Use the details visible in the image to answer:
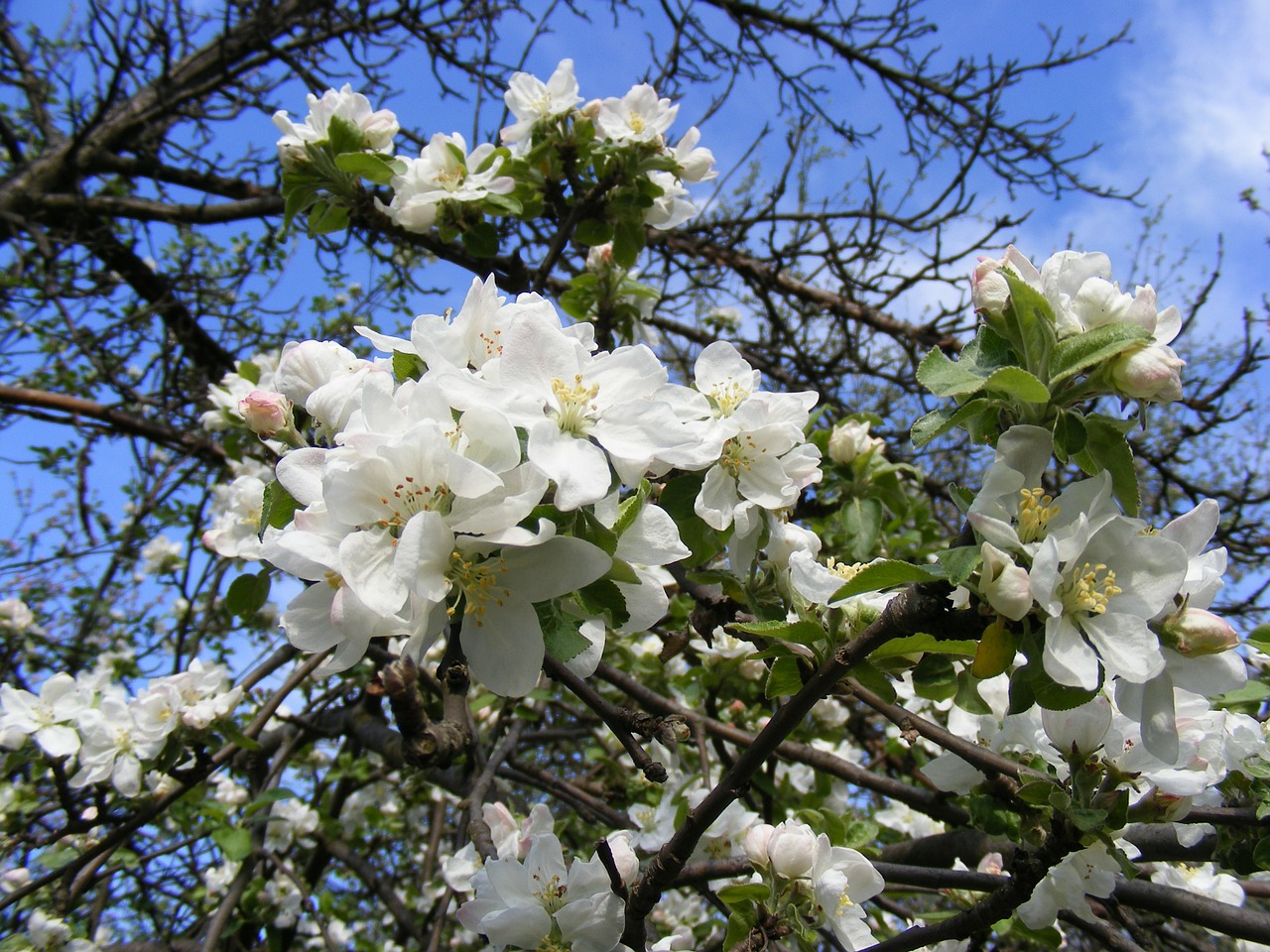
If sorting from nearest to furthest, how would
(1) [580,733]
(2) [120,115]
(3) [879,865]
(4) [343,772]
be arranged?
(3) [879,865] < (1) [580,733] < (4) [343,772] < (2) [120,115]

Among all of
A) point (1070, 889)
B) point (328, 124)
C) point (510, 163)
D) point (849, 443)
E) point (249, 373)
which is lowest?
point (1070, 889)

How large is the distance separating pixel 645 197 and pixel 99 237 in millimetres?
3775

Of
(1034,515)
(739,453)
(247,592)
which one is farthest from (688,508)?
(247,592)

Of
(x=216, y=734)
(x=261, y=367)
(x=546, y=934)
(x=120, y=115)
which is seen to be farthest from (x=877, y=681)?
(x=120, y=115)

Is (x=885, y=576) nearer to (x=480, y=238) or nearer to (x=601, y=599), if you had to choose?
(x=601, y=599)

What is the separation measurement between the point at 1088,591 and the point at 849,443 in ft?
3.98

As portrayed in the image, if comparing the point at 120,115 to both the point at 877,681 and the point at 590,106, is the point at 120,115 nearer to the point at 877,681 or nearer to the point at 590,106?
the point at 590,106

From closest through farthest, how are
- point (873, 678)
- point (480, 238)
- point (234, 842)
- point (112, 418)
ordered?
point (873, 678)
point (480, 238)
point (234, 842)
point (112, 418)

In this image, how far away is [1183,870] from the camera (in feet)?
6.09

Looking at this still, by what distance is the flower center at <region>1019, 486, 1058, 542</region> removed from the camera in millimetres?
894

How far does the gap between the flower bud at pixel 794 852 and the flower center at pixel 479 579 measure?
2.31 ft

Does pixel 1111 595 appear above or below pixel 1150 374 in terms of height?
below

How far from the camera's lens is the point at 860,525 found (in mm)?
2010

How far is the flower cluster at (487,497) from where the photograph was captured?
853 mm
